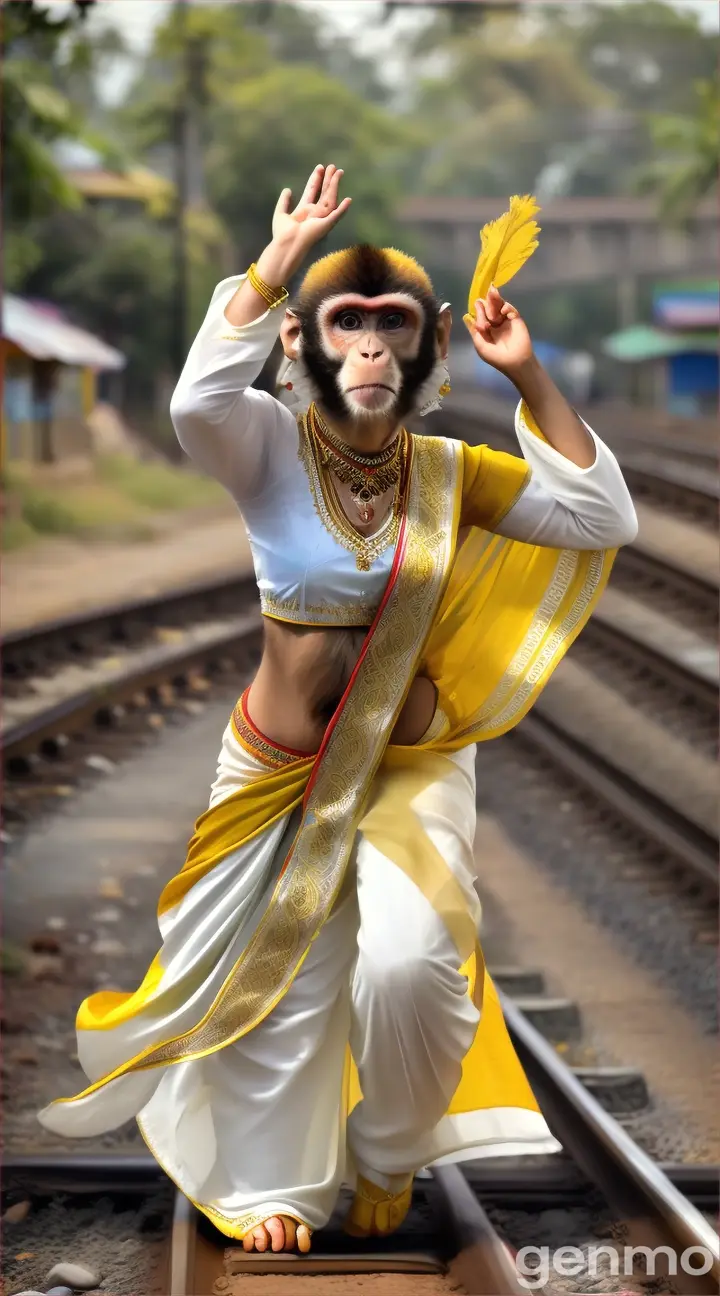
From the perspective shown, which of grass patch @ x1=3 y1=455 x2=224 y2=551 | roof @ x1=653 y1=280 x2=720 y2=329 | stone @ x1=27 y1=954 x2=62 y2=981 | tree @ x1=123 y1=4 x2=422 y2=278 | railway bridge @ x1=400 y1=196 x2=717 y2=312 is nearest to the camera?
stone @ x1=27 y1=954 x2=62 y2=981

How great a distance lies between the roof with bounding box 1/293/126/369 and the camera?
2080 cm

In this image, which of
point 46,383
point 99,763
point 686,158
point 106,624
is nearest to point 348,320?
point 99,763

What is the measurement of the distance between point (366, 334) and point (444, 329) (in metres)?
0.25

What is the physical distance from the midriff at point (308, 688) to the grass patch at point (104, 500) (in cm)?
1358

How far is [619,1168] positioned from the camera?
364 cm

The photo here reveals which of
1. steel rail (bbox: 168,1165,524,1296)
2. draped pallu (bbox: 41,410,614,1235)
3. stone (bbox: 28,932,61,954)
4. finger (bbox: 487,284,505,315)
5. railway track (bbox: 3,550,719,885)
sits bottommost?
railway track (bbox: 3,550,719,885)

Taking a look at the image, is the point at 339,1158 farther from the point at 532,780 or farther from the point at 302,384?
the point at 532,780

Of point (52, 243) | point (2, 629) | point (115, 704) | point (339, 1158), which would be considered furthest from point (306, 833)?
point (52, 243)

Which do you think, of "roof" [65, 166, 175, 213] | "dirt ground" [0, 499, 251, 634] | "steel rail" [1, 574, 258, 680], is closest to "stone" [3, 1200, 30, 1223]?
"steel rail" [1, 574, 258, 680]

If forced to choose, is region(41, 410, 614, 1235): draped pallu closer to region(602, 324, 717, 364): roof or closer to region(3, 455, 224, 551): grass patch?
region(3, 455, 224, 551): grass patch

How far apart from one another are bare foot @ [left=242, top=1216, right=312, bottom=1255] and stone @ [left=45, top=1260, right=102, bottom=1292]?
325 mm

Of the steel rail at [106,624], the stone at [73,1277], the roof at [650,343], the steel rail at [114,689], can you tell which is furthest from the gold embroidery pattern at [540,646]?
the roof at [650,343]

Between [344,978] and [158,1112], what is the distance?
517 mm

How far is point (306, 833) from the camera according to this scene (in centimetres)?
324
